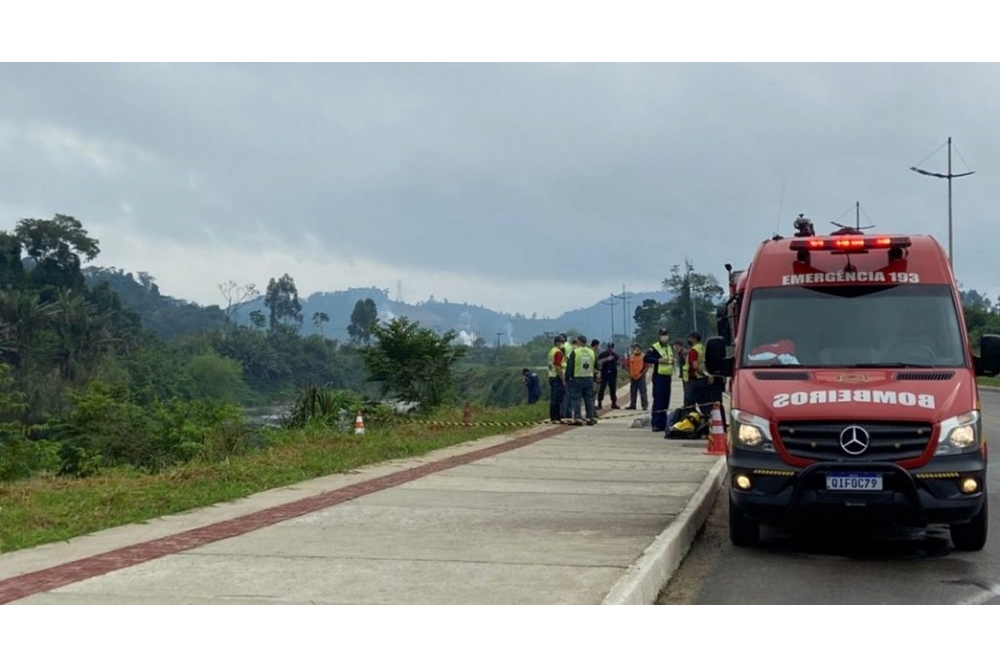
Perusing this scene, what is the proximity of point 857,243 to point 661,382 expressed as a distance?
12.6 meters

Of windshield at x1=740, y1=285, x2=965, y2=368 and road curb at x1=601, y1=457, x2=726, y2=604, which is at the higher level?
windshield at x1=740, y1=285, x2=965, y2=368

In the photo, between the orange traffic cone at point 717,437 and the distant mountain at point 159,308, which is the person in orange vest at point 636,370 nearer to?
the orange traffic cone at point 717,437

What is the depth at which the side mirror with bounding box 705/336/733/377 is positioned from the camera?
9875 millimetres

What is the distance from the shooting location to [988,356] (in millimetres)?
9164

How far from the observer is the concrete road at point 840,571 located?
7480mm

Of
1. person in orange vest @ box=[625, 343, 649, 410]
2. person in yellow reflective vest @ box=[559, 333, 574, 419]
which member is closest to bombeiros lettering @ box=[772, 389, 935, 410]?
person in yellow reflective vest @ box=[559, 333, 574, 419]

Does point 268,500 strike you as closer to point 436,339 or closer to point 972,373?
point 972,373

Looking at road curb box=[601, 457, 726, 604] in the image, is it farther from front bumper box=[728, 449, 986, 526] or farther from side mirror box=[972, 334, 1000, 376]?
side mirror box=[972, 334, 1000, 376]

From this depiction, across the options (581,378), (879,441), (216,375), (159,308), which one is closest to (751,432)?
(879,441)

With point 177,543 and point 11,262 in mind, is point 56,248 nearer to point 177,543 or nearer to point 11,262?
point 11,262

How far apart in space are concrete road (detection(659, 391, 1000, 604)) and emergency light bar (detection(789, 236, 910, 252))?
8.30 ft

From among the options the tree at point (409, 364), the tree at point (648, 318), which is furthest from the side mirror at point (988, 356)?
the tree at point (648, 318)

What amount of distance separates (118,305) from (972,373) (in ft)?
272

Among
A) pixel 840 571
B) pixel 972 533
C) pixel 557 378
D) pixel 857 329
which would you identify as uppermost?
pixel 857 329
